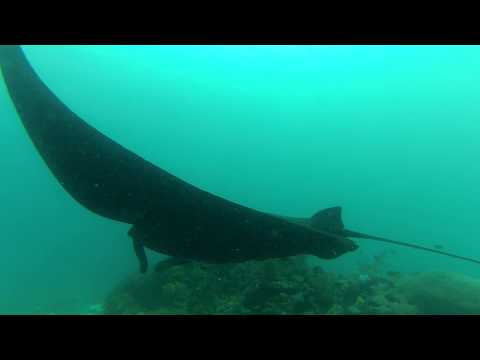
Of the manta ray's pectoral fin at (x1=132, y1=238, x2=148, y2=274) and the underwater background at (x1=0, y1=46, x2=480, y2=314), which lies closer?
the manta ray's pectoral fin at (x1=132, y1=238, x2=148, y2=274)

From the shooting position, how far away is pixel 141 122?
12462 cm

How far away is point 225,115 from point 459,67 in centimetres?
8363

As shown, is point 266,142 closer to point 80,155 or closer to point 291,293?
point 291,293

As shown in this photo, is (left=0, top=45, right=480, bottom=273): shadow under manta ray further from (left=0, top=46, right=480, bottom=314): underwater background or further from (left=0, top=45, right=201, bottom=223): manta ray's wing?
(left=0, top=46, right=480, bottom=314): underwater background

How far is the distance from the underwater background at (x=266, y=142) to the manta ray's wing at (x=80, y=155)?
26987 millimetres

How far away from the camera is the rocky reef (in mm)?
7641

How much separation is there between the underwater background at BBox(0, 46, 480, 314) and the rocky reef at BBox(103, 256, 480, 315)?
21.3 m

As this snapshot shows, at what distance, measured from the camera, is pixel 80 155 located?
3.90m

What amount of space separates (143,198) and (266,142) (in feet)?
475

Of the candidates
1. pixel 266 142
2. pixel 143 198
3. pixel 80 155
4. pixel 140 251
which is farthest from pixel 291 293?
pixel 266 142

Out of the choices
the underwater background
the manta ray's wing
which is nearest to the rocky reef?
the manta ray's wing

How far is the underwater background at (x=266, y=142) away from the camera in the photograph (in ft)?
180
